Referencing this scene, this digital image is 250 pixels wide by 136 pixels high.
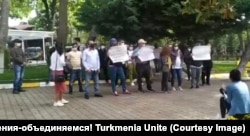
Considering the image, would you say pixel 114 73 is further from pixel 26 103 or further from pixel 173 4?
pixel 173 4

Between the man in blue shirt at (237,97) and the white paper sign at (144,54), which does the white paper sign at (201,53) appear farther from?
the man in blue shirt at (237,97)

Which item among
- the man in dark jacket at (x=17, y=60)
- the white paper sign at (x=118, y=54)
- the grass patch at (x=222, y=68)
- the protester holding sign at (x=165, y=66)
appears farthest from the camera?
the grass patch at (x=222, y=68)

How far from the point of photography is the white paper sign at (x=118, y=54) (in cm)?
1538

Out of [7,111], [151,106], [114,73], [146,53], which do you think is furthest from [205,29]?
[7,111]

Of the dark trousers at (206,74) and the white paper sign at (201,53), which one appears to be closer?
the white paper sign at (201,53)

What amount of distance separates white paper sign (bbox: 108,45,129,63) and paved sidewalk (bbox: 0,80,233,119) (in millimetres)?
1195

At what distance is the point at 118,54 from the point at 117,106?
10.5 feet

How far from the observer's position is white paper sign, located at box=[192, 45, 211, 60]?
58.2ft

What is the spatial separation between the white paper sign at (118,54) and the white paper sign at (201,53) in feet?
10.7

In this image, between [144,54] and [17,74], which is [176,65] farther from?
[17,74]

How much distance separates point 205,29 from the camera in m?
20.1
